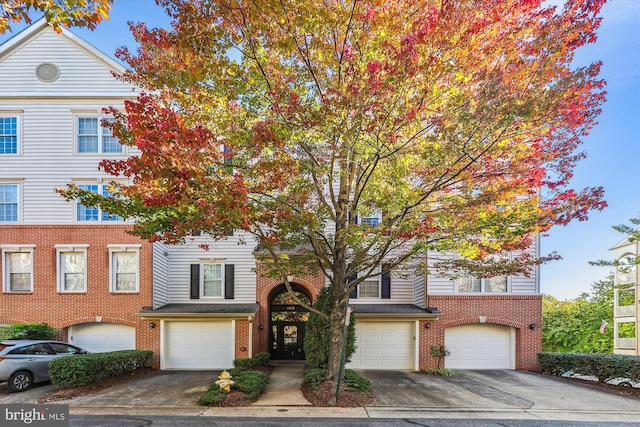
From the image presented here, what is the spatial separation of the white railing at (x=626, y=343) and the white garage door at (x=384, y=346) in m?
15.7

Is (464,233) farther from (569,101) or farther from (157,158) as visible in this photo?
(157,158)

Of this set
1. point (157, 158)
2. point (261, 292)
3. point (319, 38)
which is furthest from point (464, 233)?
Answer: point (261, 292)

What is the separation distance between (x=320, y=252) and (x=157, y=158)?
4.90 m

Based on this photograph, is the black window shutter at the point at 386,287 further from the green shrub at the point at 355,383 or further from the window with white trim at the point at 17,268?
the window with white trim at the point at 17,268

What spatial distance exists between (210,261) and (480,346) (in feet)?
39.8

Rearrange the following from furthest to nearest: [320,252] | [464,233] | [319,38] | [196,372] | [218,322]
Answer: [218,322] → [196,372] → [320,252] → [464,233] → [319,38]

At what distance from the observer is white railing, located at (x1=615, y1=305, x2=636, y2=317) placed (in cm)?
2189

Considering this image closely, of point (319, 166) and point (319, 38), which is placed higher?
point (319, 38)

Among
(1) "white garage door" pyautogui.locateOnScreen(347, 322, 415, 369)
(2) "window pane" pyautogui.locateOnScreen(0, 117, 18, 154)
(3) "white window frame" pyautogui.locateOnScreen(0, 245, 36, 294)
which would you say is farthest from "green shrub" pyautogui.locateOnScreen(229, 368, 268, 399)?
(2) "window pane" pyautogui.locateOnScreen(0, 117, 18, 154)

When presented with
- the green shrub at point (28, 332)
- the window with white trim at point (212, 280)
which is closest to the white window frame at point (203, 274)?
the window with white trim at point (212, 280)

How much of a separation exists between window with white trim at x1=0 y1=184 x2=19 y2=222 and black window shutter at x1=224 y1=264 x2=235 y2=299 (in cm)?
875

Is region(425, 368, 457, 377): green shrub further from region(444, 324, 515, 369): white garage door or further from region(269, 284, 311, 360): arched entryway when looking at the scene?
region(269, 284, 311, 360): arched entryway

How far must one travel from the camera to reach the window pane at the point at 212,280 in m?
16.7

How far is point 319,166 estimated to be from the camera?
9453 mm
